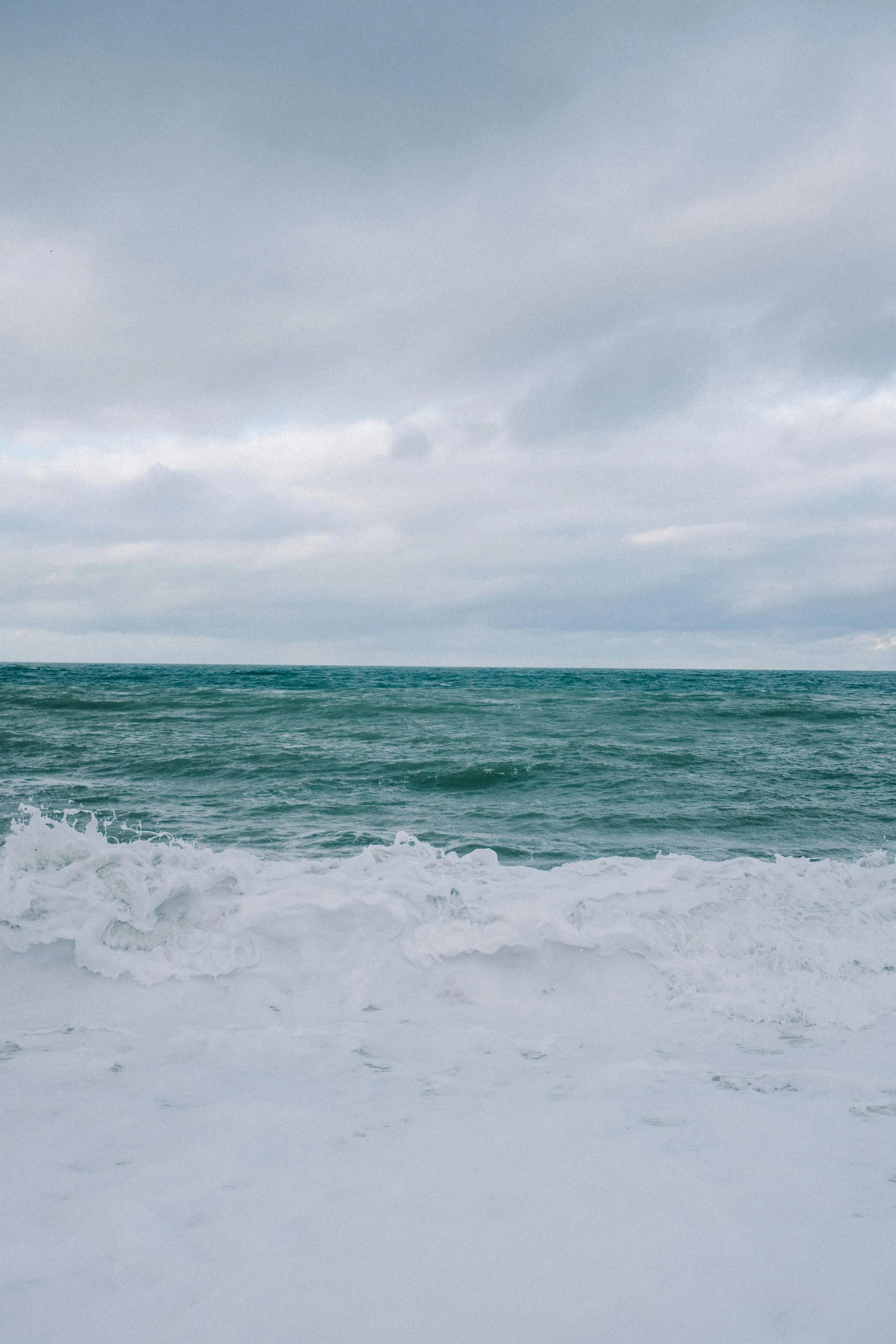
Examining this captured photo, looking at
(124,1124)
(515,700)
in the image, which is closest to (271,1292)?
(124,1124)

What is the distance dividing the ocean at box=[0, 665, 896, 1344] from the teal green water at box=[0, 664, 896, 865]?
7.3 inches

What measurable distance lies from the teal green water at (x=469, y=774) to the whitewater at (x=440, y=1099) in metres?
2.87

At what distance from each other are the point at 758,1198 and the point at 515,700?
89.7 ft

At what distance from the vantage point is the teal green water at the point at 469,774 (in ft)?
31.5

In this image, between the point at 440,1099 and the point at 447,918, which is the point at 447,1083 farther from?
the point at 447,918

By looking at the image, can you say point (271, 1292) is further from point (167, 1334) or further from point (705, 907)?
point (705, 907)

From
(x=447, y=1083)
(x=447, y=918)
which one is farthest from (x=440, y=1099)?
(x=447, y=918)

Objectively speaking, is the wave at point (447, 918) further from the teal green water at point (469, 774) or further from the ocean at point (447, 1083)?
the teal green water at point (469, 774)

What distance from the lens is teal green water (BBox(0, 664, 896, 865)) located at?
959 cm

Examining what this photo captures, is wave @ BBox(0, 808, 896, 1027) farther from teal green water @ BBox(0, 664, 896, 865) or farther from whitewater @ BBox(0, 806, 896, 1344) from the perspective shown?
teal green water @ BBox(0, 664, 896, 865)

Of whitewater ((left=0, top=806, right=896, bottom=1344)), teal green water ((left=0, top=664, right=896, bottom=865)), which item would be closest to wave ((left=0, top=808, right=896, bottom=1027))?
whitewater ((left=0, top=806, right=896, bottom=1344))

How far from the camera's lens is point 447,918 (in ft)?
18.7

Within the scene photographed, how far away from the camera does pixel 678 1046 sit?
4.27 meters

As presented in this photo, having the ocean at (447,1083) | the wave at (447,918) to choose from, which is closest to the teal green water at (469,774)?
the ocean at (447,1083)
